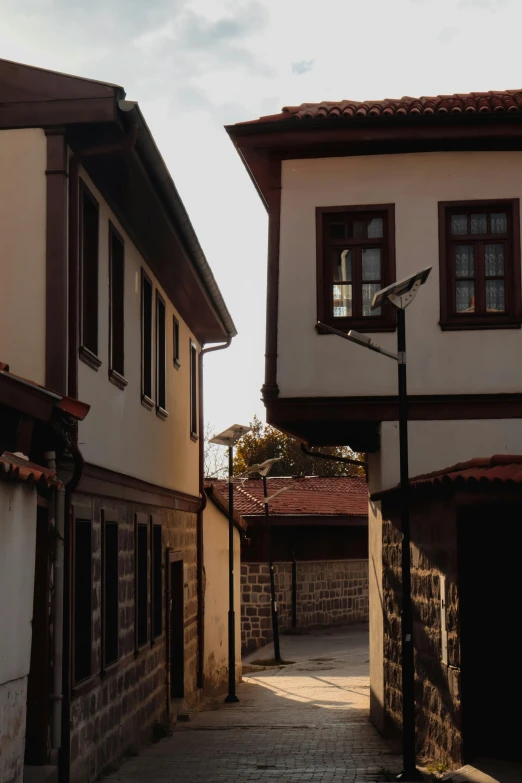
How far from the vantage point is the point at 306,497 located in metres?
34.1

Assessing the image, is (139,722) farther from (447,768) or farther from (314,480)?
(314,480)

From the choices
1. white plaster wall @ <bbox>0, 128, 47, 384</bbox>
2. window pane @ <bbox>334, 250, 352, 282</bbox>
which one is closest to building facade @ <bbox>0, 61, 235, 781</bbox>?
white plaster wall @ <bbox>0, 128, 47, 384</bbox>

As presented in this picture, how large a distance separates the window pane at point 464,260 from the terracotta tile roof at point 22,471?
7.09 metres

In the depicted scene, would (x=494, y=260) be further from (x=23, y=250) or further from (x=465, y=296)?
(x=23, y=250)

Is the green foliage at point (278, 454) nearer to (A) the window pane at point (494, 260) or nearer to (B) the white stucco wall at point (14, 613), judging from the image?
(A) the window pane at point (494, 260)

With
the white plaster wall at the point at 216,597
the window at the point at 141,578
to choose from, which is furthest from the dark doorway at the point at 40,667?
the white plaster wall at the point at 216,597

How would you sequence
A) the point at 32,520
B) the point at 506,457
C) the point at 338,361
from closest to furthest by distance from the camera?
the point at 32,520 → the point at 506,457 → the point at 338,361

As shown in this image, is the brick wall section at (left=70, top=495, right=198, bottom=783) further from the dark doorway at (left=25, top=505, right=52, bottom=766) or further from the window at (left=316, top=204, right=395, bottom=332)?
the window at (left=316, top=204, right=395, bottom=332)

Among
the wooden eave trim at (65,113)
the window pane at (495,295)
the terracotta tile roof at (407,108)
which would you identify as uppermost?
the terracotta tile roof at (407,108)

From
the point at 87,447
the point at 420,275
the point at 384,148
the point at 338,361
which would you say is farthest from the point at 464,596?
the point at 384,148

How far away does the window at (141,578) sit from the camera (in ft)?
42.3

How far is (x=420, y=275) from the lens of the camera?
9.58 m

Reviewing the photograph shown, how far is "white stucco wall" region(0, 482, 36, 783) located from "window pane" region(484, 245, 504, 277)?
7496 mm

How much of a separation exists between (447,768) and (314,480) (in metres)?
28.8
